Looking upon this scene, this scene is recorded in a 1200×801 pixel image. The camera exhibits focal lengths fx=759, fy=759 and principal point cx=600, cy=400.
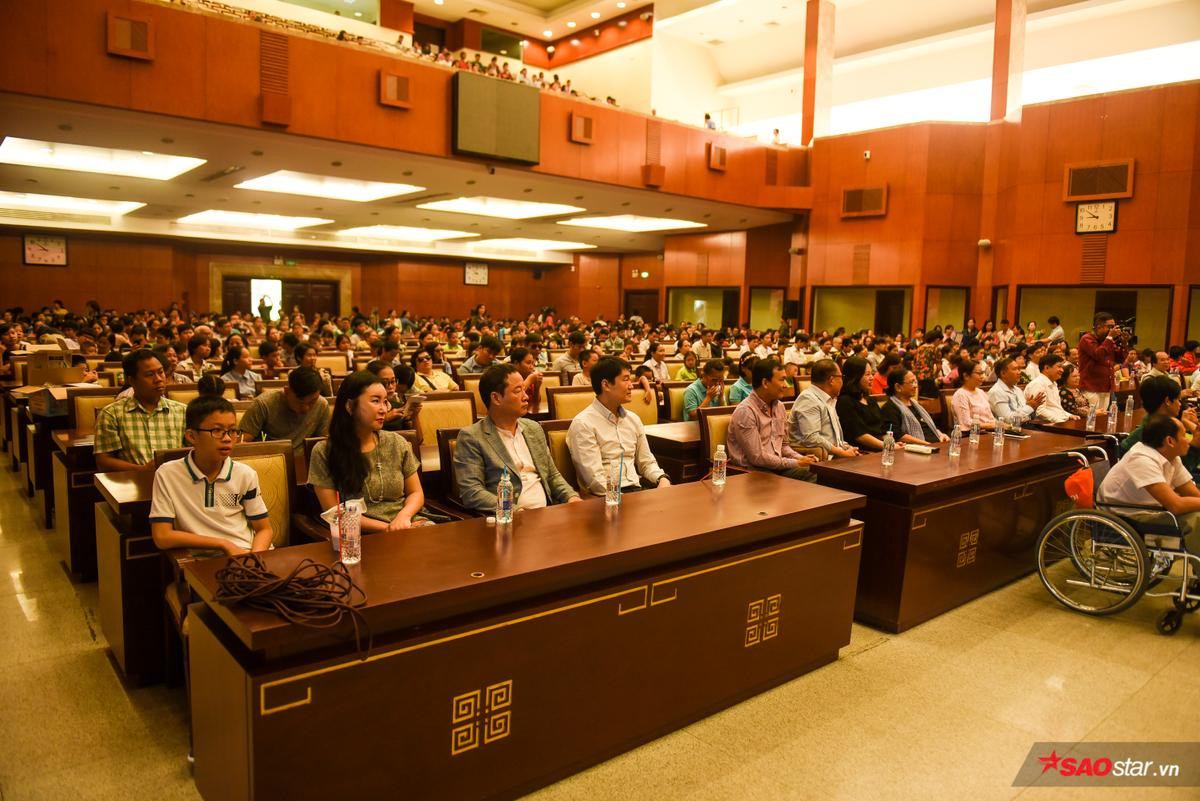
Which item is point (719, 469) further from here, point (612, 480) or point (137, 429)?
point (137, 429)

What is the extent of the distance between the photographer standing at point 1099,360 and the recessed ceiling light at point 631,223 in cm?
1071

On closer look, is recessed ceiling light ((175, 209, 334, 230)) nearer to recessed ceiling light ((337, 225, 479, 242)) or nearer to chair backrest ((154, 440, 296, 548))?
recessed ceiling light ((337, 225, 479, 242))

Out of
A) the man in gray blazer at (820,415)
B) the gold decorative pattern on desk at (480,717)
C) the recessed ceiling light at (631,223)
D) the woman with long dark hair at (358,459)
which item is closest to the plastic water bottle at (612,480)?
the woman with long dark hair at (358,459)

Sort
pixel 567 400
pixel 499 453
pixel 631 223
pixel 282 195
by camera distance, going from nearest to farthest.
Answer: pixel 499 453, pixel 567 400, pixel 282 195, pixel 631 223

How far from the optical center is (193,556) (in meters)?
2.69

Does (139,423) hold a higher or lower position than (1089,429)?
higher

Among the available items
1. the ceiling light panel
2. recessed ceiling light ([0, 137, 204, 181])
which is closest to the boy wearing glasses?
recessed ceiling light ([0, 137, 204, 181])

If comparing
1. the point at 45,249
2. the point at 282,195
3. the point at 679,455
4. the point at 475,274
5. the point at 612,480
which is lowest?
the point at 679,455

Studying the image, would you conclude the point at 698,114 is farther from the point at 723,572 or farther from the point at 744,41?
the point at 723,572

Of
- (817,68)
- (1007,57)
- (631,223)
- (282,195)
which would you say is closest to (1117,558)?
(282,195)

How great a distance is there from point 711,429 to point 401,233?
59.2 ft

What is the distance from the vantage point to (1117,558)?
153 inches

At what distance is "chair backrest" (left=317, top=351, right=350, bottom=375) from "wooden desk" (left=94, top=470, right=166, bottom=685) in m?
5.36

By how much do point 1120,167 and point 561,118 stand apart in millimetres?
9384
